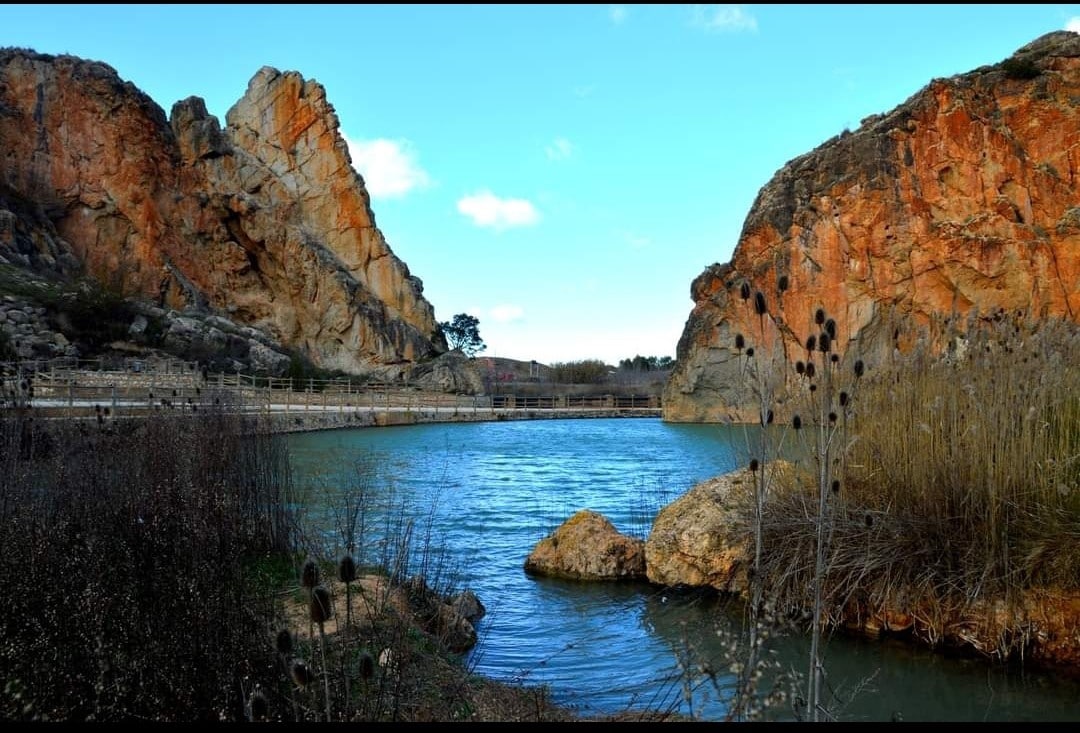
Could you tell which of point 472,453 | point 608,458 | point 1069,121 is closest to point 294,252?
point 472,453

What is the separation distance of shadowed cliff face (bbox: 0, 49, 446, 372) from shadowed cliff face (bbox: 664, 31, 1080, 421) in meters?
29.9

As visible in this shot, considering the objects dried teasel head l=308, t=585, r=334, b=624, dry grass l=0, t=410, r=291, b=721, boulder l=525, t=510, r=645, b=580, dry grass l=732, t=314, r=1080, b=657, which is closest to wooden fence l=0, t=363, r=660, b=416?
dry grass l=0, t=410, r=291, b=721

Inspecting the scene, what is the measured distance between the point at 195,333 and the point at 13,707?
45.1 m

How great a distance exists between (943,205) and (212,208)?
45.1 m

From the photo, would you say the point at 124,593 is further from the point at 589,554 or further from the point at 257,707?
the point at 589,554

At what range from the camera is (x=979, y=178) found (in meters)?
Result: 36.4

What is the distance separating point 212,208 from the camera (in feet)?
184

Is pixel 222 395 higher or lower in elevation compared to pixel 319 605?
higher

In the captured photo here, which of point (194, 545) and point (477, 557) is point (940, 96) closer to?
point (477, 557)

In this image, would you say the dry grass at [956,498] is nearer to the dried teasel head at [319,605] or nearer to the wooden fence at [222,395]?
the dried teasel head at [319,605]

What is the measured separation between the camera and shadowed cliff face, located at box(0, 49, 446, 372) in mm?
49750

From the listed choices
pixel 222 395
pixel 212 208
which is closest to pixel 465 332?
pixel 212 208

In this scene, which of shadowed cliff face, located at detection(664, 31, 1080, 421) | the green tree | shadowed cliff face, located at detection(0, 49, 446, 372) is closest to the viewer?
shadowed cliff face, located at detection(664, 31, 1080, 421)

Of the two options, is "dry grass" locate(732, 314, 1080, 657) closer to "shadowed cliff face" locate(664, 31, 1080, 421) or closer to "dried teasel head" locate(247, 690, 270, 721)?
"dried teasel head" locate(247, 690, 270, 721)
